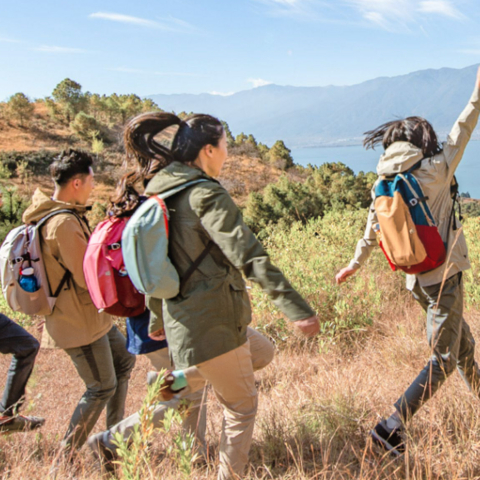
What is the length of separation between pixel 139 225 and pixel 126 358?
1545 mm

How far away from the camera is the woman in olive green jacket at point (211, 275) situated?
1877 mm

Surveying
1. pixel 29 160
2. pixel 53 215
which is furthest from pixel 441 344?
pixel 29 160

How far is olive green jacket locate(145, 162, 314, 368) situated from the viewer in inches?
74.9

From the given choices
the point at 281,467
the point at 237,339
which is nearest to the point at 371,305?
the point at 281,467

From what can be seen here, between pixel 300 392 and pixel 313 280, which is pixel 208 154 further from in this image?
pixel 313 280

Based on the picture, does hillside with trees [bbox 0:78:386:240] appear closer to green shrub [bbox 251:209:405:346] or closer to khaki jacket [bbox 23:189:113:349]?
green shrub [bbox 251:209:405:346]

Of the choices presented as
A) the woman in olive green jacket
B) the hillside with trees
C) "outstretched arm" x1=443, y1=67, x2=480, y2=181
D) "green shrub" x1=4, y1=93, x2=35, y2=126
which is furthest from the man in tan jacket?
"green shrub" x1=4, y1=93, x2=35, y2=126

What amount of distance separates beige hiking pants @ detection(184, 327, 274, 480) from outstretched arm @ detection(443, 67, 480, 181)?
1.46 m

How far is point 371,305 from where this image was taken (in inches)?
196

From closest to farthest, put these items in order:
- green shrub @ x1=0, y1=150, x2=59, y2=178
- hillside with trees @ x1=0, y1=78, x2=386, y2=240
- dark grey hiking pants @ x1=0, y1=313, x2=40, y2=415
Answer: dark grey hiking pants @ x1=0, y1=313, x2=40, y2=415, hillside with trees @ x1=0, y1=78, x2=386, y2=240, green shrub @ x1=0, y1=150, x2=59, y2=178

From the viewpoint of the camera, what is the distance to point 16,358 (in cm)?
317

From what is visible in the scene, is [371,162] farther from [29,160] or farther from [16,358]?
[29,160]

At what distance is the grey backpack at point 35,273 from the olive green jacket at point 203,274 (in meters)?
1.06

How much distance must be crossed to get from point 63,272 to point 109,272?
1.71 ft
